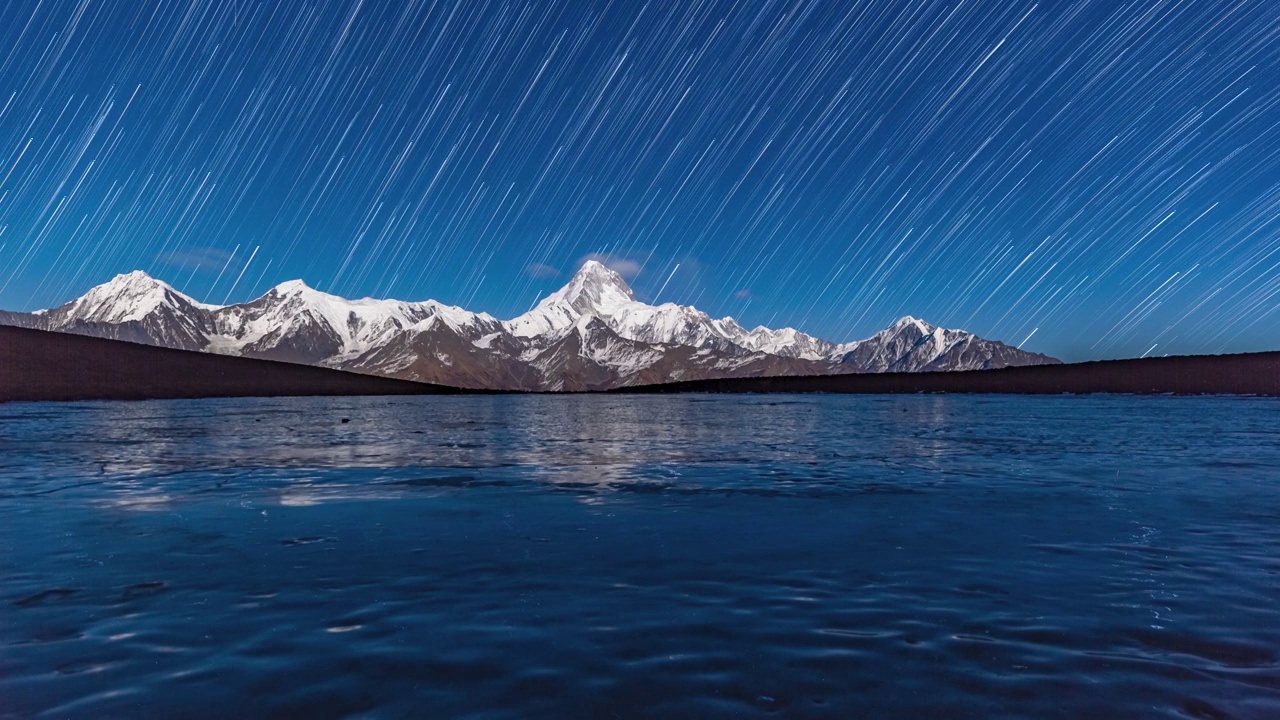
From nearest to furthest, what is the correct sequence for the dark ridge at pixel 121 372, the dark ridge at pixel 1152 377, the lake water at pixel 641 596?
the lake water at pixel 641 596
the dark ridge at pixel 121 372
the dark ridge at pixel 1152 377

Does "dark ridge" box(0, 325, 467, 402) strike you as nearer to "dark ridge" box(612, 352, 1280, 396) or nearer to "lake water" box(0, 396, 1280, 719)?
"lake water" box(0, 396, 1280, 719)

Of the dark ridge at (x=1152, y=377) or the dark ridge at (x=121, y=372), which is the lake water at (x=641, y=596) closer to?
the dark ridge at (x=121, y=372)

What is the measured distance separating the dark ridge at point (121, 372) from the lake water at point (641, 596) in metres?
88.8

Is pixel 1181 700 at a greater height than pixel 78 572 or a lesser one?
greater

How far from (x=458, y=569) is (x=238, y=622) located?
3254mm

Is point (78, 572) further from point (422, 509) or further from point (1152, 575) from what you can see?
point (1152, 575)

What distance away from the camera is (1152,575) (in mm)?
10812

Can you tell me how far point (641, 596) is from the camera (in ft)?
32.0

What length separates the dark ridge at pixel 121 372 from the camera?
93062 mm

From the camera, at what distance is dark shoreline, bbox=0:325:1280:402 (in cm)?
9544

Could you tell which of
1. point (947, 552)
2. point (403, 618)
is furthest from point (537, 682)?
point (947, 552)

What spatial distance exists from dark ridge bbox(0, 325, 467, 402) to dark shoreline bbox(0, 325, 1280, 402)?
0.13 meters

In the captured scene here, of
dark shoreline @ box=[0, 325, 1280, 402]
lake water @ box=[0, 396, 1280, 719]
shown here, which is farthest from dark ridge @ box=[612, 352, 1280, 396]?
lake water @ box=[0, 396, 1280, 719]

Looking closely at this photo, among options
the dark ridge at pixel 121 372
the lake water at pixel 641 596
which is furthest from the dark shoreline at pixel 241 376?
the lake water at pixel 641 596
